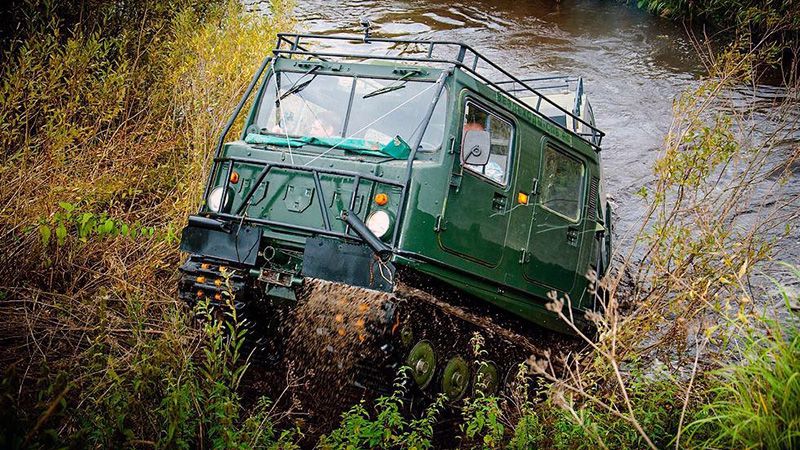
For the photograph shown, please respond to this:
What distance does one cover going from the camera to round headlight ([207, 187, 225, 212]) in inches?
187

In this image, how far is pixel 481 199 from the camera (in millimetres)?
4758

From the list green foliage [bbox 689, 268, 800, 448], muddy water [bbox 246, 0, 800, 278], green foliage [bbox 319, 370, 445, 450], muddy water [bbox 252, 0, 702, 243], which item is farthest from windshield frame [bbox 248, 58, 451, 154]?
muddy water [bbox 252, 0, 702, 243]

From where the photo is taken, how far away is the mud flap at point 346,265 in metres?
4.02

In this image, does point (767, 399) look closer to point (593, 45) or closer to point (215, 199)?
point (215, 199)

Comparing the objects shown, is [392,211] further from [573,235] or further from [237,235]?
[573,235]

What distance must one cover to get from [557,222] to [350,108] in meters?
2.18

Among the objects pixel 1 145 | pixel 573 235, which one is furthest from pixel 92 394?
pixel 573 235

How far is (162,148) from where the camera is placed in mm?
6945

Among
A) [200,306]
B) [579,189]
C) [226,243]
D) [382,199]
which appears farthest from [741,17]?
[200,306]

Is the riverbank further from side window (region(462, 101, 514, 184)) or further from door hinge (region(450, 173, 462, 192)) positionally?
door hinge (region(450, 173, 462, 192))

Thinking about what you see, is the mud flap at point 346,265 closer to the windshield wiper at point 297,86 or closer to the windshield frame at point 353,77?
the windshield frame at point 353,77

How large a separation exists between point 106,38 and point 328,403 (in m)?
5.56

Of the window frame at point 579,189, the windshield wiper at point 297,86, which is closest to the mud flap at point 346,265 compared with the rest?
the windshield wiper at point 297,86

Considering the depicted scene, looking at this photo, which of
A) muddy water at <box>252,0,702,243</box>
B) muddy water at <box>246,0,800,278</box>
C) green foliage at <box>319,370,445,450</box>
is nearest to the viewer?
green foliage at <box>319,370,445,450</box>
